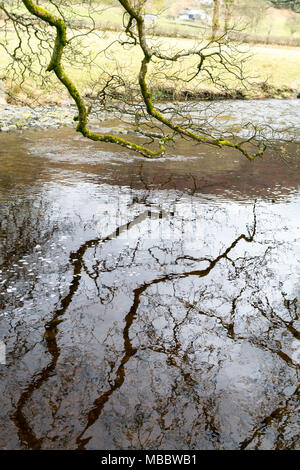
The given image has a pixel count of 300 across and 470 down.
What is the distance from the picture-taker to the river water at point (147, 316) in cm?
467

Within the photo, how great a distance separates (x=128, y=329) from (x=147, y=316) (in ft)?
1.51

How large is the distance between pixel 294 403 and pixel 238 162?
11657 millimetres

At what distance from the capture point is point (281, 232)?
970cm

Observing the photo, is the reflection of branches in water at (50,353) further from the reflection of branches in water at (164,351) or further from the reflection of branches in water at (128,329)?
the reflection of branches in water at (128,329)

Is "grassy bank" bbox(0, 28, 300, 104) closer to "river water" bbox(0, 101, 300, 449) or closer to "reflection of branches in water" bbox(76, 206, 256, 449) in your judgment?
"river water" bbox(0, 101, 300, 449)

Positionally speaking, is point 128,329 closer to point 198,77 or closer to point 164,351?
point 164,351

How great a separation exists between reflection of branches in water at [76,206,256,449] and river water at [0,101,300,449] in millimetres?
20

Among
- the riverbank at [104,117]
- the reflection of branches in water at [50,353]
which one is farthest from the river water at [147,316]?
the riverbank at [104,117]

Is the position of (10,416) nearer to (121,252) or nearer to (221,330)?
(221,330)

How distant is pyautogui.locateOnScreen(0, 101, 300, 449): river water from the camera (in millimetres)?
4672

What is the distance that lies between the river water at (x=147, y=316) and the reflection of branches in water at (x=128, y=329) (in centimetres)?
2

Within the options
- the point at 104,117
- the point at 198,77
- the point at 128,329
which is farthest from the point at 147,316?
the point at 198,77

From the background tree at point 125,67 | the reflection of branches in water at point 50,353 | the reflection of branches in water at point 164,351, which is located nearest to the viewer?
the reflection of branches in water at point 50,353
